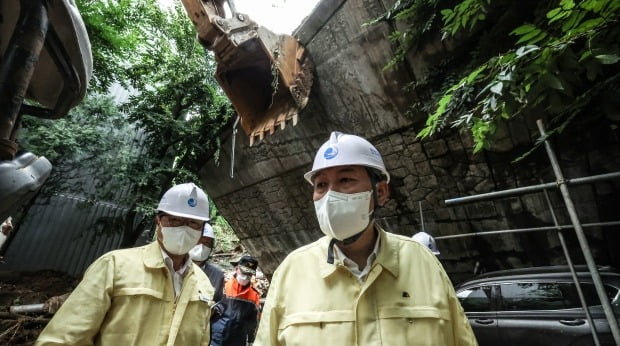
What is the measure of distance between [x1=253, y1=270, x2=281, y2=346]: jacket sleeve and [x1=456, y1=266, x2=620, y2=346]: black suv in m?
3.42

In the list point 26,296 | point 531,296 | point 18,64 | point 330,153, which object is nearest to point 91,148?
point 26,296

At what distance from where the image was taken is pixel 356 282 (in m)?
1.26

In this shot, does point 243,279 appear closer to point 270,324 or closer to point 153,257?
point 153,257

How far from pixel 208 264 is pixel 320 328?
2723mm

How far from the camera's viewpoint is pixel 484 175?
13.8 feet

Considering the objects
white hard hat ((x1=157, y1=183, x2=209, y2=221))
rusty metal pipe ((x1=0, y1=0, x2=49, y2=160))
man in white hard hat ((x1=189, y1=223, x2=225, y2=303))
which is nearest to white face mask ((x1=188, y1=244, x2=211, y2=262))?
man in white hard hat ((x1=189, y1=223, x2=225, y2=303))

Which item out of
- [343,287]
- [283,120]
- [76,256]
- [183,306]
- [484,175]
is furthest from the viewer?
[76,256]

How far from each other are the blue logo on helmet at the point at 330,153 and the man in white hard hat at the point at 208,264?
2.16m

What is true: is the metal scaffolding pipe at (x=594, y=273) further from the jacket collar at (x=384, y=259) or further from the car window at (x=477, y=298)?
the car window at (x=477, y=298)

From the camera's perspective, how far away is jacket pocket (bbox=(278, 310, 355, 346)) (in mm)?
1139

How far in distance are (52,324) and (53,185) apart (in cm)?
865

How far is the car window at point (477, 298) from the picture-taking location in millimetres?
3875

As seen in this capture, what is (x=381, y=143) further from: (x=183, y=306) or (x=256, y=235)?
(x=256, y=235)

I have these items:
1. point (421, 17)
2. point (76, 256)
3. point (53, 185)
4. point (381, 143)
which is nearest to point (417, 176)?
point (381, 143)
